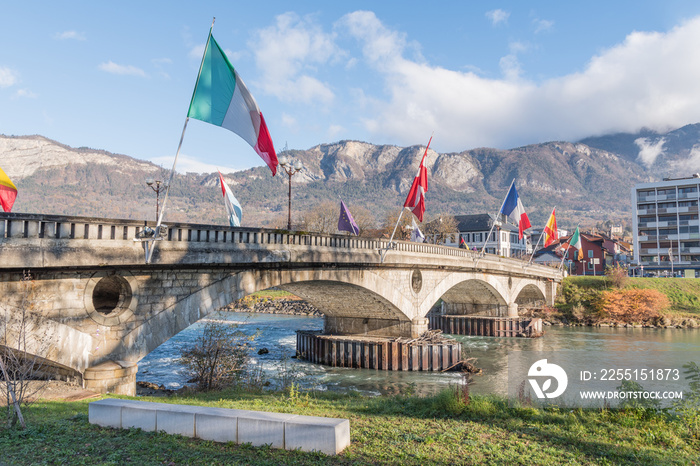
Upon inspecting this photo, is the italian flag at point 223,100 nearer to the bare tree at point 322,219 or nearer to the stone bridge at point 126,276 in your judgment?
the stone bridge at point 126,276

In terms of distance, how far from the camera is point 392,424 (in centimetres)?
1012

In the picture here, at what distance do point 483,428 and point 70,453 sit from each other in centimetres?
790

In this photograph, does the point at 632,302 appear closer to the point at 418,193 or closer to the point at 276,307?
the point at 418,193

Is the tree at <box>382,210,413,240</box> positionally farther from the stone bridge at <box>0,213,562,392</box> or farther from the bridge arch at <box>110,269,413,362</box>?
the stone bridge at <box>0,213,562,392</box>

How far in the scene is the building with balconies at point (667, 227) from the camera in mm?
76750

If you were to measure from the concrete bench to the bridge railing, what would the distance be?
5088mm

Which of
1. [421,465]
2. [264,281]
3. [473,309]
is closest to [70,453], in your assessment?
[421,465]

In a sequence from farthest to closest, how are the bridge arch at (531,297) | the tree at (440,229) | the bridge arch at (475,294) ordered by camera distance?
the tree at (440,229) < the bridge arch at (531,297) < the bridge arch at (475,294)

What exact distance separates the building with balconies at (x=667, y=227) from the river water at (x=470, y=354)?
34.4 metres

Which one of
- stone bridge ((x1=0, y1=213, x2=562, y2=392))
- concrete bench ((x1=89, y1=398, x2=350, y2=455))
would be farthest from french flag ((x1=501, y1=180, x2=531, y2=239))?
concrete bench ((x1=89, y1=398, x2=350, y2=455))

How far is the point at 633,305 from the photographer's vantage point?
53.1m

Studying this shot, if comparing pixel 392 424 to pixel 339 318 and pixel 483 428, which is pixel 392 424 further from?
pixel 339 318

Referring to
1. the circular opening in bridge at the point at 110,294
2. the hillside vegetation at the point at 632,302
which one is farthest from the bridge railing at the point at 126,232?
the hillside vegetation at the point at 632,302

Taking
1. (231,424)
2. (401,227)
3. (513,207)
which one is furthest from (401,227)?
(231,424)
